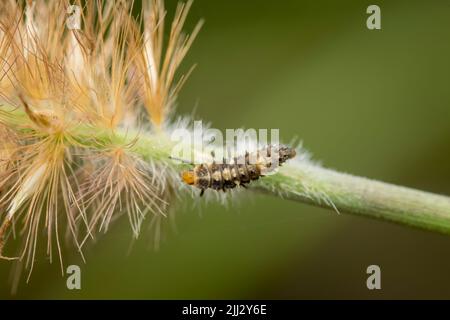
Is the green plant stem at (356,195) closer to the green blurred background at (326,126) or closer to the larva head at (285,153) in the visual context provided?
the larva head at (285,153)

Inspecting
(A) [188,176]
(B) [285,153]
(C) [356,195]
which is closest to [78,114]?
(A) [188,176]

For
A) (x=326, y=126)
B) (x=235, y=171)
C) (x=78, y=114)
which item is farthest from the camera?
(x=326, y=126)

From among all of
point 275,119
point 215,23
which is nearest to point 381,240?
point 275,119

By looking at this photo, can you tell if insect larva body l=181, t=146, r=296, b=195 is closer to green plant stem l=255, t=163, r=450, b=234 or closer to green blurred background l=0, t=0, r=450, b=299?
green plant stem l=255, t=163, r=450, b=234

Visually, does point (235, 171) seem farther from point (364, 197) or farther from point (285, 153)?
point (364, 197)

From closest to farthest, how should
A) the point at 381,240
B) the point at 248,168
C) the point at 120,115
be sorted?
the point at 248,168, the point at 120,115, the point at 381,240

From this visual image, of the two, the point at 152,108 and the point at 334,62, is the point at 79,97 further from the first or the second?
the point at 334,62

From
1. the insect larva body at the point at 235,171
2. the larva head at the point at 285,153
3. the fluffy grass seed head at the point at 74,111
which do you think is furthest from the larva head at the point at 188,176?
the larva head at the point at 285,153
